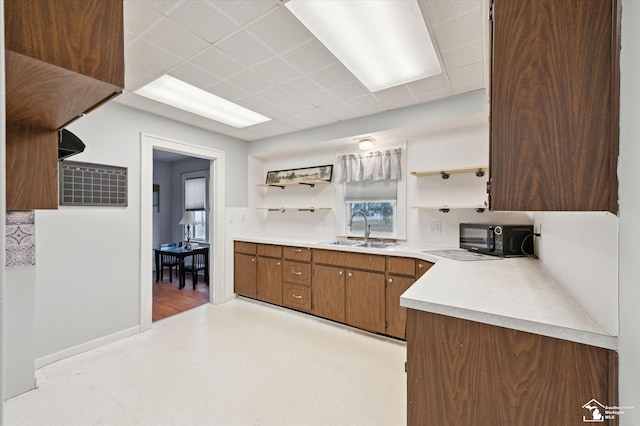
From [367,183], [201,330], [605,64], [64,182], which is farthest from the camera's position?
[367,183]

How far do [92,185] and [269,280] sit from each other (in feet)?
7.23

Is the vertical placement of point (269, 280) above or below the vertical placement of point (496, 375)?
below

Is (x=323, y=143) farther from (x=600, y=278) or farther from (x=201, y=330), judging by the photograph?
(x=600, y=278)

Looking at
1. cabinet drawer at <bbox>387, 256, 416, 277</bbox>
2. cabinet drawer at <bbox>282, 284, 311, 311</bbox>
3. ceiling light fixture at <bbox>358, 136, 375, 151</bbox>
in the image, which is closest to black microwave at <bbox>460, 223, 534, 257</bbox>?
cabinet drawer at <bbox>387, 256, 416, 277</bbox>

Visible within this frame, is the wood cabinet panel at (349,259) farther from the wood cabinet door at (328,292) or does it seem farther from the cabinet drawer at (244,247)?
the cabinet drawer at (244,247)

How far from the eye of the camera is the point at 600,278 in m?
0.91

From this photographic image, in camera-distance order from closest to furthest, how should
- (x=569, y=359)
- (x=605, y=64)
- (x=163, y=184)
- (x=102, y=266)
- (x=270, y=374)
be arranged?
(x=605, y=64)
(x=569, y=359)
(x=270, y=374)
(x=102, y=266)
(x=163, y=184)

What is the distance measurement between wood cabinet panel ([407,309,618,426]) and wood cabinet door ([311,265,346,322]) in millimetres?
1937

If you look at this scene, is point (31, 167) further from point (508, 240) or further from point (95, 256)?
point (508, 240)

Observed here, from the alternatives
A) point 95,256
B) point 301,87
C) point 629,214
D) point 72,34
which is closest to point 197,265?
point 95,256

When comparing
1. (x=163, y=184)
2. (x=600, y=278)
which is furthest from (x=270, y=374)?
(x=163, y=184)

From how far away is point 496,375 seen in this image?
1.01m

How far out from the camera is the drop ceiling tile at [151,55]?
1.91 m

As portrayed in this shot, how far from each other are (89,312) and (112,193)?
3.82 feet
